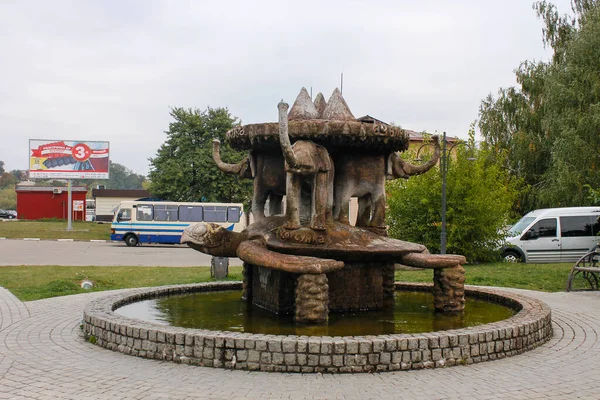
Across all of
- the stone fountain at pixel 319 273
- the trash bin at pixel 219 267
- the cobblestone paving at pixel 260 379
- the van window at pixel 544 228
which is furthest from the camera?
the van window at pixel 544 228

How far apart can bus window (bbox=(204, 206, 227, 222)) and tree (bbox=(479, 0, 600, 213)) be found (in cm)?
1524

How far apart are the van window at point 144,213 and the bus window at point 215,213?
3.08m

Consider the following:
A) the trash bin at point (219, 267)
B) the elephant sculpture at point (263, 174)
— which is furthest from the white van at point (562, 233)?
the elephant sculpture at point (263, 174)

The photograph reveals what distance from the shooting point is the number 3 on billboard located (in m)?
47.6

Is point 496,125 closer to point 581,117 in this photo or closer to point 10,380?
point 581,117

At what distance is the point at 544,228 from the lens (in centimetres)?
2238

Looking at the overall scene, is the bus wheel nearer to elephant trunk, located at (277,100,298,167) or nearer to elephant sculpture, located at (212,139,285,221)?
elephant sculpture, located at (212,139,285,221)

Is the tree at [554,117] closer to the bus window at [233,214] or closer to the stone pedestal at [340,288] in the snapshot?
the bus window at [233,214]

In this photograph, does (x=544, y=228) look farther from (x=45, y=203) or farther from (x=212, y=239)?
(x=45, y=203)

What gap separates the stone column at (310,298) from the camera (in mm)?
7441

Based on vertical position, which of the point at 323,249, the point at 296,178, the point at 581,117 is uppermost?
the point at 581,117

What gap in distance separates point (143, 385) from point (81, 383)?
594 mm

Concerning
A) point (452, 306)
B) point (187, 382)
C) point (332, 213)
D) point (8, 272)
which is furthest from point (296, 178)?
point (8, 272)

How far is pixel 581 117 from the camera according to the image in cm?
2644
